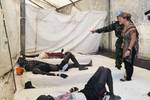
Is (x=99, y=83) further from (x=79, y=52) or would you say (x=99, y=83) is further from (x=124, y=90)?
(x=79, y=52)

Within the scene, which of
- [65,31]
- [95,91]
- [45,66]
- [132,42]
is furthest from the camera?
[65,31]

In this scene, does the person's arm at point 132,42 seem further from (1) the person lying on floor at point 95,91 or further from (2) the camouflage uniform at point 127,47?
(1) the person lying on floor at point 95,91

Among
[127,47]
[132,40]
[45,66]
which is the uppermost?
[132,40]

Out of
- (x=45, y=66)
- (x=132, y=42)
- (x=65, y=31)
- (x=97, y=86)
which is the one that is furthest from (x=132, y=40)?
(x=65, y=31)

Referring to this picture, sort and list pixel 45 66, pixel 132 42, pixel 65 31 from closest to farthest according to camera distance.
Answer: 1. pixel 132 42
2. pixel 45 66
3. pixel 65 31

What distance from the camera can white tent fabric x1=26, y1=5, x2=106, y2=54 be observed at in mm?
7031

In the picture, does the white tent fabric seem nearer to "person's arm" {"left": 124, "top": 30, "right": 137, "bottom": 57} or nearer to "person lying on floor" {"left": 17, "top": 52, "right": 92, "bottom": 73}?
"person lying on floor" {"left": 17, "top": 52, "right": 92, "bottom": 73}

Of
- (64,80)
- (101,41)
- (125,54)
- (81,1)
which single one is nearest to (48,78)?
(64,80)

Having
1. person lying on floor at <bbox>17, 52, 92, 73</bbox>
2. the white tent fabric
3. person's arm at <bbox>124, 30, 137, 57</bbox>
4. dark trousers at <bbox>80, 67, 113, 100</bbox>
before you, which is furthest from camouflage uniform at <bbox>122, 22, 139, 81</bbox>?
the white tent fabric

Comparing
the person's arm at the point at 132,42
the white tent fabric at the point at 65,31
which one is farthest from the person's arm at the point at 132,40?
the white tent fabric at the point at 65,31

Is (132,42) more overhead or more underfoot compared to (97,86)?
more overhead

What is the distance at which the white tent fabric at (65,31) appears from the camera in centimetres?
703

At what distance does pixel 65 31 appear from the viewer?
7371mm

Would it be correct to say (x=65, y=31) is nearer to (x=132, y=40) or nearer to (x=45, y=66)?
(x=45, y=66)
